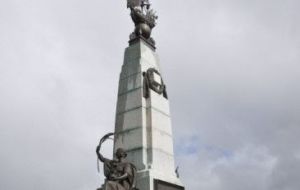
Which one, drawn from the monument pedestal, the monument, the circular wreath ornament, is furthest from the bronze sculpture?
the circular wreath ornament

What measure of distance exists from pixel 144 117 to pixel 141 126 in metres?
0.38

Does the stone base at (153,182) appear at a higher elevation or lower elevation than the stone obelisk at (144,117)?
lower

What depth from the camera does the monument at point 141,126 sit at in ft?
39.1

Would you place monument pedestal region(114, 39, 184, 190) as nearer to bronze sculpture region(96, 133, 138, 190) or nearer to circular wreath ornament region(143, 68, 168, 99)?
circular wreath ornament region(143, 68, 168, 99)

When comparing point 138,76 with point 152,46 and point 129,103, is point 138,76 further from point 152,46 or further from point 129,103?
point 152,46

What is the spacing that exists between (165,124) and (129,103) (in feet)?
4.58

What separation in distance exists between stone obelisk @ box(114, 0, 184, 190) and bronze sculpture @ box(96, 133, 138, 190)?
1.37ft

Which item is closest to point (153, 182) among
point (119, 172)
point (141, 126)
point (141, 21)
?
point (119, 172)

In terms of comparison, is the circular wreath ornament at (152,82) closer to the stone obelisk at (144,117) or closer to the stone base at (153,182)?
the stone obelisk at (144,117)

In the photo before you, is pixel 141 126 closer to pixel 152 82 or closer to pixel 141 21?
pixel 152 82

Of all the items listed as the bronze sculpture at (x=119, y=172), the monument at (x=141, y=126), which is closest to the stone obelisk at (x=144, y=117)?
the monument at (x=141, y=126)

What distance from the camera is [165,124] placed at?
14109 millimetres

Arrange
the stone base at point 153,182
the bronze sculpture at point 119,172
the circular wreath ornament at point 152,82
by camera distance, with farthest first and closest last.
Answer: the circular wreath ornament at point 152,82 → the stone base at point 153,182 → the bronze sculpture at point 119,172

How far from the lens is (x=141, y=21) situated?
16.0 metres
